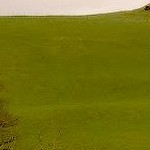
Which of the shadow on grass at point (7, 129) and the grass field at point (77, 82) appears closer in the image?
the shadow on grass at point (7, 129)

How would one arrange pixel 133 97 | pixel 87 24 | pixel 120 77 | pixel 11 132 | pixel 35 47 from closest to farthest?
pixel 11 132 → pixel 133 97 → pixel 120 77 → pixel 35 47 → pixel 87 24

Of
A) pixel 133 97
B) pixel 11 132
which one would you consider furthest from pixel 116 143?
pixel 133 97

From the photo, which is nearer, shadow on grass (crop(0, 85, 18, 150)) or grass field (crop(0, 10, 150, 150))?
shadow on grass (crop(0, 85, 18, 150))

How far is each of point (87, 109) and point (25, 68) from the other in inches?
473

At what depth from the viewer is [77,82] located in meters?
38.1

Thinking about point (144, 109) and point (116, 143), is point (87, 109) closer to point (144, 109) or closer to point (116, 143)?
point (144, 109)

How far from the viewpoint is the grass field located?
25.9 m

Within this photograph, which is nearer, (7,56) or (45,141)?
(45,141)

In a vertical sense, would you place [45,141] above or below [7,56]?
above

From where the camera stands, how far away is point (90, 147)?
78.5 feet

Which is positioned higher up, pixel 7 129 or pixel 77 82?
pixel 7 129

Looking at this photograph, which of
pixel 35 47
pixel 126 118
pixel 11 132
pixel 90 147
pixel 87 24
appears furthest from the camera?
pixel 87 24

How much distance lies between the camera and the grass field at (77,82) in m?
25.9

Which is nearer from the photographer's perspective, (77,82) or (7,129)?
(7,129)
